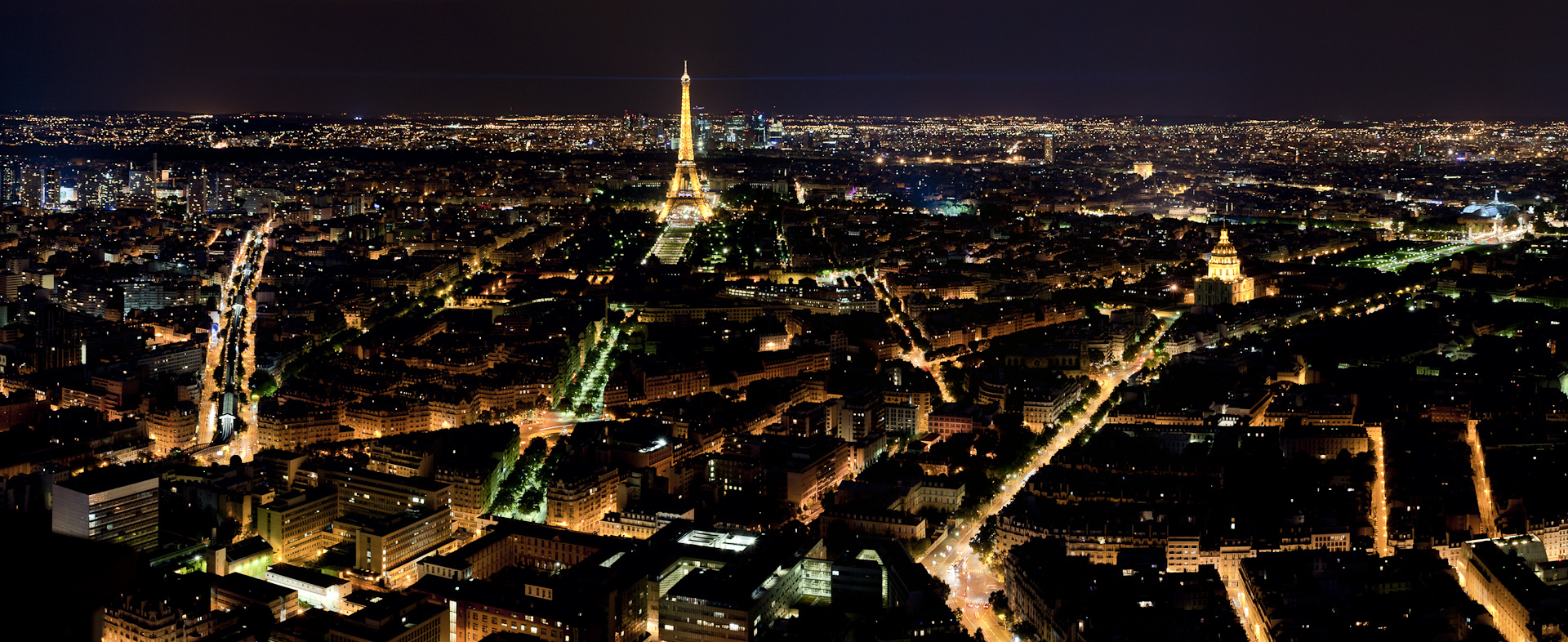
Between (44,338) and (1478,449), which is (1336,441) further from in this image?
(44,338)

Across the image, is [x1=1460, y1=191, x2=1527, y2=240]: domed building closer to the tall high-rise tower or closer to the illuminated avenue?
the illuminated avenue

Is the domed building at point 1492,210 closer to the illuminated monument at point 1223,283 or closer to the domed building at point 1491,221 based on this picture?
the domed building at point 1491,221

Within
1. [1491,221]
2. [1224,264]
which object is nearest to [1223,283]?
[1224,264]

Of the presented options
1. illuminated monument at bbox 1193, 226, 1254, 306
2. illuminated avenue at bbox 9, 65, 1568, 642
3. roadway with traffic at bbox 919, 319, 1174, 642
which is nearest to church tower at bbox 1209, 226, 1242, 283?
illuminated monument at bbox 1193, 226, 1254, 306

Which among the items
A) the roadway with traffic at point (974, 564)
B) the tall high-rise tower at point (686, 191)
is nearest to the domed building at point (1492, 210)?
the tall high-rise tower at point (686, 191)

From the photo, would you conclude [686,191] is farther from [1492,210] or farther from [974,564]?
[974,564]
